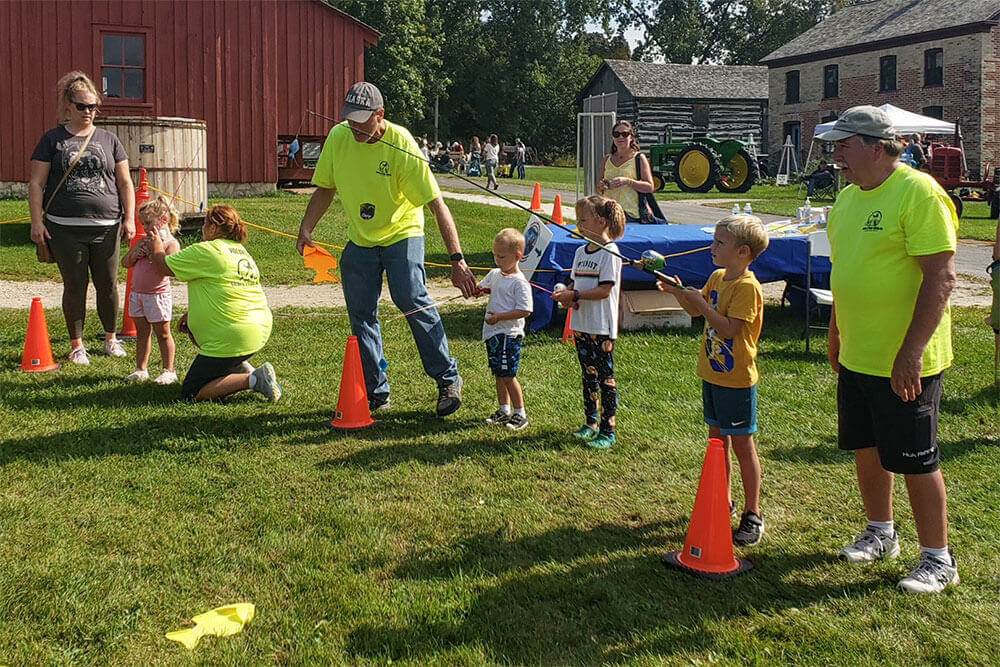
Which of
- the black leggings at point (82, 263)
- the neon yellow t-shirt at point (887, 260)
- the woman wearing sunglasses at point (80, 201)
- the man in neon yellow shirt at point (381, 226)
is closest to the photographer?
the neon yellow t-shirt at point (887, 260)

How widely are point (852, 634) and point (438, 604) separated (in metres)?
1.52

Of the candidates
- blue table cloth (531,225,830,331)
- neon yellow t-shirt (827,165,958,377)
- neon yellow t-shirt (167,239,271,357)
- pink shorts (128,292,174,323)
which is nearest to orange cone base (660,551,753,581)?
neon yellow t-shirt (827,165,958,377)

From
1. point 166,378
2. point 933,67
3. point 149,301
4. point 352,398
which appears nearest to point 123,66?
point 149,301

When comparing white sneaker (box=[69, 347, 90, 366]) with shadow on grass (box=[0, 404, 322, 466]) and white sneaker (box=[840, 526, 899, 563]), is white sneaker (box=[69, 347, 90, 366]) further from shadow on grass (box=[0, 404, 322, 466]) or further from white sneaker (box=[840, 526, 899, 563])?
white sneaker (box=[840, 526, 899, 563])

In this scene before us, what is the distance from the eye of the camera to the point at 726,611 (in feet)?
12.1

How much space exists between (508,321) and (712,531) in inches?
96.0

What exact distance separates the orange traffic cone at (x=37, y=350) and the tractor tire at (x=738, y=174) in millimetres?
27444

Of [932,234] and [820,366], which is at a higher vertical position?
[932,234]

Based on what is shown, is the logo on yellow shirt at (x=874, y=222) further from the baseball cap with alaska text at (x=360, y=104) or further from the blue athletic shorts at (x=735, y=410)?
the baseball cap with alaska text at (x=360, y=104)

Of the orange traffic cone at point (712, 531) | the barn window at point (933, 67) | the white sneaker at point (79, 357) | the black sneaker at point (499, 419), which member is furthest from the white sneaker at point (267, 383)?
the barn window at point (933, 67)

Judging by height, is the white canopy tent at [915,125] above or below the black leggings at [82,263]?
above

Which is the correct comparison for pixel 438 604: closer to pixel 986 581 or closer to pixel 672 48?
pixel 986 581

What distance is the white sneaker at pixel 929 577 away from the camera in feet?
12.5

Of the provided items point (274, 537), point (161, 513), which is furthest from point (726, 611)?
point (161, 513)
